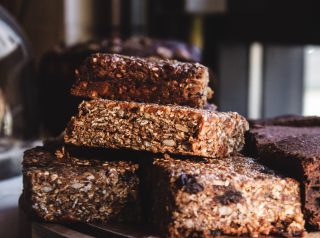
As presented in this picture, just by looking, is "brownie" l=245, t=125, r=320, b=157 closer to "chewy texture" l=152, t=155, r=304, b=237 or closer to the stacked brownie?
the stacked brownie

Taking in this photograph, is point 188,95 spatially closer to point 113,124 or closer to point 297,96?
point 113,124

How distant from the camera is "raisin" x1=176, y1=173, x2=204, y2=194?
1.31m

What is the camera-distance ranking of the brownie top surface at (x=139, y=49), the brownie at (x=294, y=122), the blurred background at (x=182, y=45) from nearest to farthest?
the brownie at (x=294, y=122) → the brownie top surface at (x=139, y=49) → the blurred background at (x=182, y=45)

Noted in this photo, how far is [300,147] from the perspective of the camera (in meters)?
1.48

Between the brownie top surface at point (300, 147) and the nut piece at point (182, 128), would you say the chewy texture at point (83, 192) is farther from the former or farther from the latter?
the brownie top surface at point (300, 147)

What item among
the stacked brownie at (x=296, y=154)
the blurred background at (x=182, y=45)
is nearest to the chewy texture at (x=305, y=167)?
the stacked brownie at (x=296, y=154)

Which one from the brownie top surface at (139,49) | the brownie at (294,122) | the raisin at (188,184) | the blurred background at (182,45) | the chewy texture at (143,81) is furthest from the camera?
the blurred background at (182,45)

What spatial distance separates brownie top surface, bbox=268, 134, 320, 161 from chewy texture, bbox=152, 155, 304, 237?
0.22 ft

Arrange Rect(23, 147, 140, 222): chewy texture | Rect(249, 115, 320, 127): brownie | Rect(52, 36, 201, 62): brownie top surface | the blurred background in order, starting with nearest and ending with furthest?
Rect(23, 147, 140, 222): chewy texture, Rect(249, 115, 320, 127): brownie, Rect(52, 36, 201, 62): brownie top surface, the blurred background

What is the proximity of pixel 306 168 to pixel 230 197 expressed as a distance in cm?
19

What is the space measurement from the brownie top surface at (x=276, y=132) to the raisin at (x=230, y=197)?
268mm

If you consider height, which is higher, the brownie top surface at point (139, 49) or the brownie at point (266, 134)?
the brownie top surface at point (139, 49)

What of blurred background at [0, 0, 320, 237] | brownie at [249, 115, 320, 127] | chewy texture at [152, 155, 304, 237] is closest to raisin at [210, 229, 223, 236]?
chewy texture at [152, 155, 304, 237]

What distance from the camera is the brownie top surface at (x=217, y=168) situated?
4.44ft
